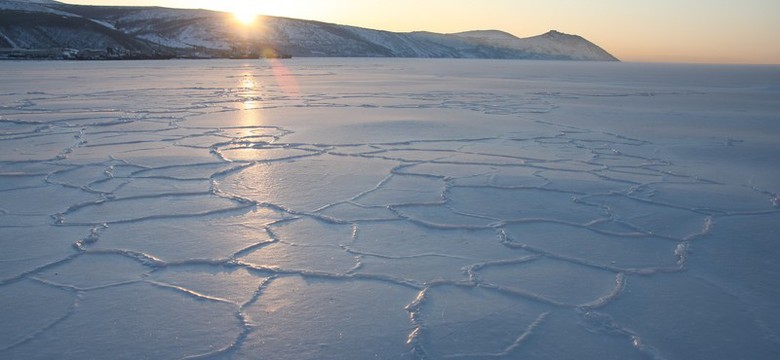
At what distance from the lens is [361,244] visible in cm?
218

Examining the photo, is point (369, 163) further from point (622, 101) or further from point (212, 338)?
point (622, 101)

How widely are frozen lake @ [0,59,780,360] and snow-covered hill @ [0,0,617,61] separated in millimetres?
37656

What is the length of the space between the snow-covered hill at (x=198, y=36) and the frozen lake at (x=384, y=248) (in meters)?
37.7

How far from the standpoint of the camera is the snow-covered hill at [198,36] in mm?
40500

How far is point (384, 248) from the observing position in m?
2.15

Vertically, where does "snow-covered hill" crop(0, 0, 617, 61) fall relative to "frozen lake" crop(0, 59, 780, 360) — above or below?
above

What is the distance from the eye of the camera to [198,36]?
5812cm

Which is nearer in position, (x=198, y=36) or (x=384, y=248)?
(x=384, y=248)

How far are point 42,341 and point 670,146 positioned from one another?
4.72 m

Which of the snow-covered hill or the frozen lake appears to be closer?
the frozen lake

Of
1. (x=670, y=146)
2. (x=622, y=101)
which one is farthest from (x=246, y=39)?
(x=670, y=146)

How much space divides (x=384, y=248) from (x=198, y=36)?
61.7 metres

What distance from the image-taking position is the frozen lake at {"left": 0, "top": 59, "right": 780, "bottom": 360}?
1499mm

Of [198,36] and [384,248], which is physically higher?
[198,36]
